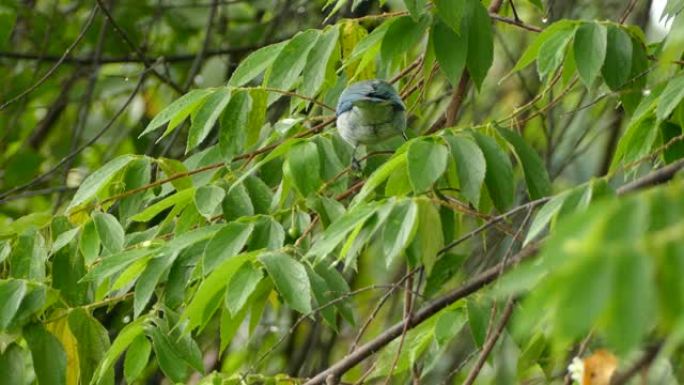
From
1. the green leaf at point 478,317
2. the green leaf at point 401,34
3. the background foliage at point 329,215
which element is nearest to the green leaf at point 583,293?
the background foliage at point 329,215

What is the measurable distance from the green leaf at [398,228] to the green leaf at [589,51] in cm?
65

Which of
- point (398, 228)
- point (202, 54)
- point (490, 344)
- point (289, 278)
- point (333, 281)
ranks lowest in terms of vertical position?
point (490, 344)

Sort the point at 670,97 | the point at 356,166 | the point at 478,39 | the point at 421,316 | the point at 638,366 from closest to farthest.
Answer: the point at 638,366, the point at 670,97, the point at 421,316, the point at 478,39, the point at 356,166

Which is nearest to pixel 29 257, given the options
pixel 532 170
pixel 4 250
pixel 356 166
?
pixel 4 250

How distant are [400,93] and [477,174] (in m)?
1.18

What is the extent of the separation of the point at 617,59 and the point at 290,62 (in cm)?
80

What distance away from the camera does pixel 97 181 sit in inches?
128

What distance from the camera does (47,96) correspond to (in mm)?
6168

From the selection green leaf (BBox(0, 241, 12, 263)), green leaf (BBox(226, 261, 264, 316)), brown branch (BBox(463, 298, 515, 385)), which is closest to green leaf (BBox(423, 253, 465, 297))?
brown branch (BBox(463, 298, 515, 385))

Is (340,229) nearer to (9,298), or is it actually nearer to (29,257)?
(9,298)

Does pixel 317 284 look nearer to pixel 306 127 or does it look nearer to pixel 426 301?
pixel 426 301

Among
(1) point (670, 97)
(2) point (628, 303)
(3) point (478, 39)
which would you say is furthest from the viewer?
(3) point (478, 39)

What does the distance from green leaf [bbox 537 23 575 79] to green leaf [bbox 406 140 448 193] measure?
38 cm

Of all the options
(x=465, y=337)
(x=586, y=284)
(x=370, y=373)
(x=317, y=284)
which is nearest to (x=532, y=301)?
(x=586, y=284)
